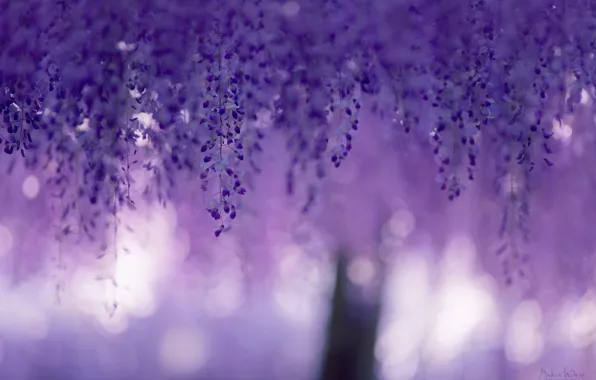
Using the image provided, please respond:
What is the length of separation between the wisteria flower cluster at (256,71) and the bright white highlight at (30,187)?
181 cm

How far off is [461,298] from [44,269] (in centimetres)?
325

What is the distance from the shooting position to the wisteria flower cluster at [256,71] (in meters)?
3.38

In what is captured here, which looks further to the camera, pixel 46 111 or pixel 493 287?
pixel 493 287

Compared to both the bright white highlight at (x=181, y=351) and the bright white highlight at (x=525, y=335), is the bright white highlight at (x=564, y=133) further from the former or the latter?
the bright white highlight at (x=181, y=351)

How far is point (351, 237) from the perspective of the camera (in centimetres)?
543

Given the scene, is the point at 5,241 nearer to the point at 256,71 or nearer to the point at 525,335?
the point at 256,71

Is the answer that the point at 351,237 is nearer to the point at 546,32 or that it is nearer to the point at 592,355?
the point at 592,355

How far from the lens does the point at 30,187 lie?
18.0ft

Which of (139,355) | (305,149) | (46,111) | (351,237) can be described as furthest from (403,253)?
(139,355)

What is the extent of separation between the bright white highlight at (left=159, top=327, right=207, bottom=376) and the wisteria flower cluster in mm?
5503

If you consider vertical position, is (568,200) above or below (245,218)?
above

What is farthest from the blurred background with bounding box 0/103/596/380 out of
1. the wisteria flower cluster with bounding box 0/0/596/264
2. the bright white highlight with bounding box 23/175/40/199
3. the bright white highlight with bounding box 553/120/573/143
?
the wisteria flower cluster with bounding box 0/0/596/264

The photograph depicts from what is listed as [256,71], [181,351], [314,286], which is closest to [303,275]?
[314,286]

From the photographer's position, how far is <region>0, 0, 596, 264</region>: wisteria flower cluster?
338 cm
